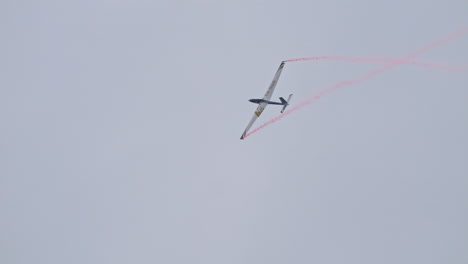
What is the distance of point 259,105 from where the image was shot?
444 feet

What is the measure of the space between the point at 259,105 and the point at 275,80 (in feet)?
19.7

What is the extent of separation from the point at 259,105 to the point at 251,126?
15.2 ft

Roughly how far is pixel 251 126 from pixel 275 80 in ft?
34.3

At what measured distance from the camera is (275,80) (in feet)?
441

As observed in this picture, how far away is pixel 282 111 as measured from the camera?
453 ft

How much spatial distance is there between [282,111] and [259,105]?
18.7 feet

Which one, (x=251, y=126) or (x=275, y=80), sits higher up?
(x=275, y=80)

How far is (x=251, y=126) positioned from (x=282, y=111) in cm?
802

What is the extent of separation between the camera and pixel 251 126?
13462 cm
